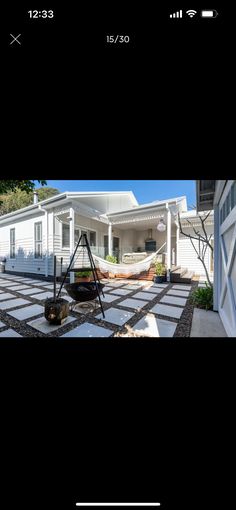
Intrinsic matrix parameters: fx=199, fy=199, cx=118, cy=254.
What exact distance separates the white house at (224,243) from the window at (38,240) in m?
4.81

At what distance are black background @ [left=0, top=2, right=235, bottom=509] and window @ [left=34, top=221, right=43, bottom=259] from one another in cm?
567

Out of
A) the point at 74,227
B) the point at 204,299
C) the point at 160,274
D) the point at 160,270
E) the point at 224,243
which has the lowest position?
the point at 204,299

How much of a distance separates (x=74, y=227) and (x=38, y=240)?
132 cm

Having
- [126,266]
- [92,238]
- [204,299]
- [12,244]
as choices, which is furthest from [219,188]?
[12,244]

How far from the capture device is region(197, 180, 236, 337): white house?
2002mm

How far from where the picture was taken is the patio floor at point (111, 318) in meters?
2.27

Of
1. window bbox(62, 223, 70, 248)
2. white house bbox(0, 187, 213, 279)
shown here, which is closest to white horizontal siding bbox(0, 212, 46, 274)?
white house bbox(0, 187, 213, 279)

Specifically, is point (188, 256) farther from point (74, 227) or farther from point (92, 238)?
point (74, 227)
